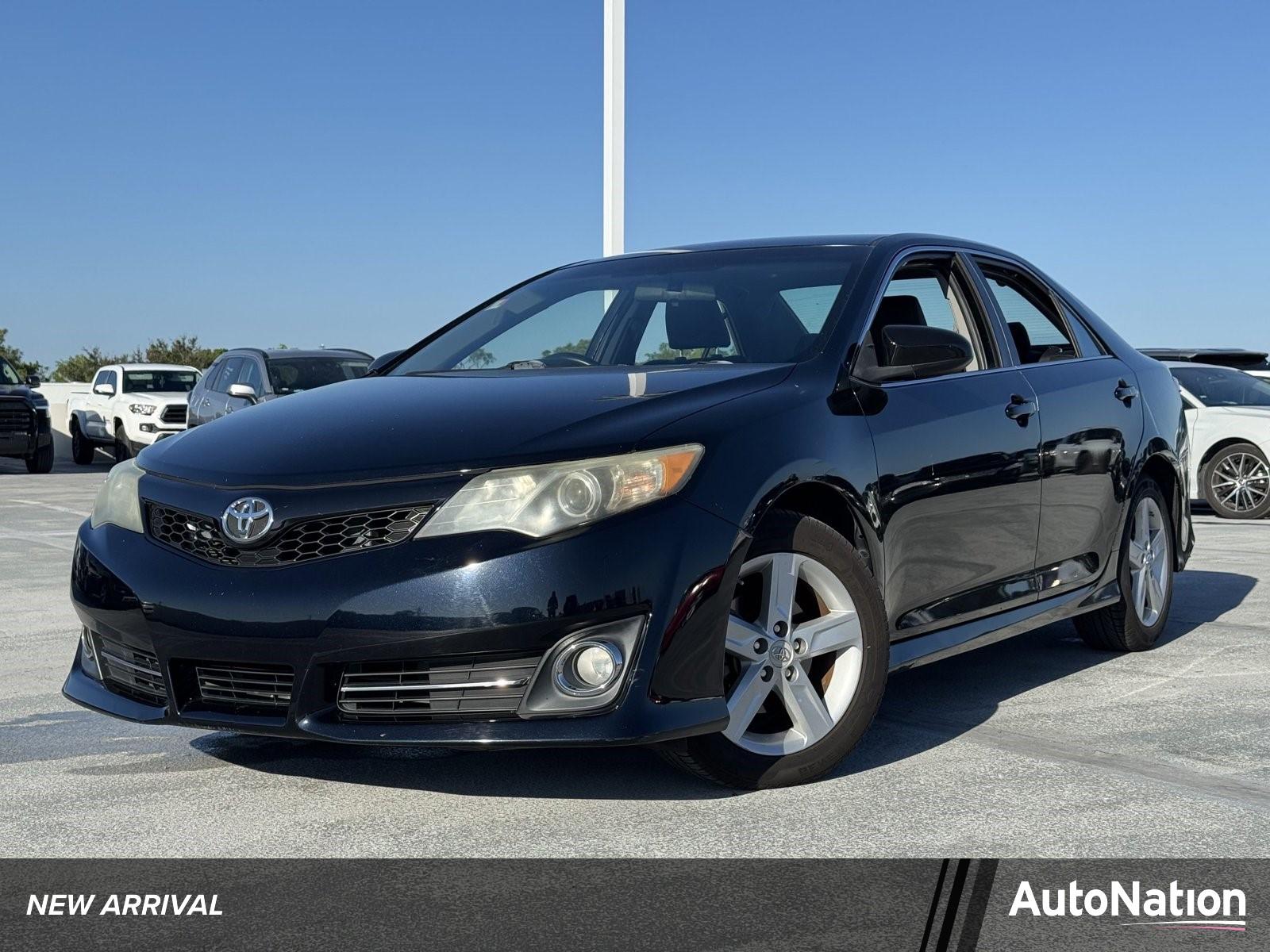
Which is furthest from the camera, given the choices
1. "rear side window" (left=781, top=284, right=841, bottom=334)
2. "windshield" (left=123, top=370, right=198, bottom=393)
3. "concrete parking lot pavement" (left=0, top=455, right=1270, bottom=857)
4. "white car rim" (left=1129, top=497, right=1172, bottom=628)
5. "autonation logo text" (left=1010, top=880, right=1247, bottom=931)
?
"windshield" (left=123, top=370, right=198, bottom=393)

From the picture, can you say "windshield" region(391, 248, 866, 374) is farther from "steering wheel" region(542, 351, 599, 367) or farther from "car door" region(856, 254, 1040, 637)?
"car door" region(856, 254, 1040, 637)

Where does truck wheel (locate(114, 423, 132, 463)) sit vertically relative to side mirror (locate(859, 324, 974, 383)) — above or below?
below

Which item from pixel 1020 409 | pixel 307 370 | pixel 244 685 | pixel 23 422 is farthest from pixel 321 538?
pixel 23 422

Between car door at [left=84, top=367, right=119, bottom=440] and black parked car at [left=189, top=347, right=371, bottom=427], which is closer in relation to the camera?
black parked car at [left=189, top=347, right=371, bottom=427]

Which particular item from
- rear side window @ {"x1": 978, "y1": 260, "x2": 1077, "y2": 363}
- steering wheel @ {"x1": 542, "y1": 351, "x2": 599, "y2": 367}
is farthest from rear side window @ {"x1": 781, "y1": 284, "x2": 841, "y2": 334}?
rear side window @ {"x1": 978, "y1": 260, "x2": 1077, "y2": 363}

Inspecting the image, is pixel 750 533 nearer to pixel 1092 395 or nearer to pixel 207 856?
pixel 207 856

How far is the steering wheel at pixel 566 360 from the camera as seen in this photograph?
16.6ft

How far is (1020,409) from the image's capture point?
5.27 metres

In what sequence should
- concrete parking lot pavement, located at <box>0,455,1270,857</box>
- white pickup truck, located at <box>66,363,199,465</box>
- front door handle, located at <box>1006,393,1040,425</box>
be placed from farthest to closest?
white pickup truck, located at <box>66,363,199,465</box>
front door handle, located at <box>1006,393,1040,425</box>
concrete parking lot pavement, located at <box>0,455,1270,857</box>

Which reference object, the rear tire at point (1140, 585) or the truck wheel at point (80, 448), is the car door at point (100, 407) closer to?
the truck wheel at point (80, 448)

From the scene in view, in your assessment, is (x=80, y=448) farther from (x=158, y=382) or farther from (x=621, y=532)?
(x=621, y=532)

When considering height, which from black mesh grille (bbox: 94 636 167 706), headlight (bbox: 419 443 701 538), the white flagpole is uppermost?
the white flagpole

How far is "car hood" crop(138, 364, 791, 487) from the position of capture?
3805 millimetres

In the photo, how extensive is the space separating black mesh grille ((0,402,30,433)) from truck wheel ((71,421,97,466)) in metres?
4.82
